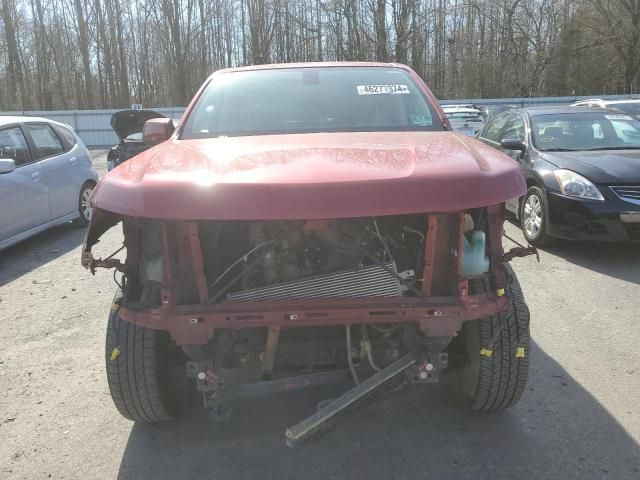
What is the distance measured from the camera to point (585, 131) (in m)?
7.11

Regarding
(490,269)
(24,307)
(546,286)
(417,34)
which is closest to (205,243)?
(490,269)

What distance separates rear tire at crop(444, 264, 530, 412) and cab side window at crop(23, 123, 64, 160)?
6271 millimetres

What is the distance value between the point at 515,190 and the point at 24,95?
3850 centimetres

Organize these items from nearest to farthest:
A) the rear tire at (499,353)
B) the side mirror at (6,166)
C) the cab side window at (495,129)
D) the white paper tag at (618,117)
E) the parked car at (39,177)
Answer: the rear tire at (499,353) < the side mirror at (6,166) < the parked car at (39,177) < the white paper tag at (618,117) < the cab side window at (495,129)

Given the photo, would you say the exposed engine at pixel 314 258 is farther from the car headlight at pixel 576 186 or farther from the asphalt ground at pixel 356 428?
the car headlight at pixel 576 186

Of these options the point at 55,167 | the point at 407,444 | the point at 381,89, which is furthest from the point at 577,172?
the point at 55,167

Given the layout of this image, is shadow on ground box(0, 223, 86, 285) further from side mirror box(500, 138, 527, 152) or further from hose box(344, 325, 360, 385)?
side mirror box(500, 138, 527, 152)

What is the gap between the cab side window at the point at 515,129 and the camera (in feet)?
24.4

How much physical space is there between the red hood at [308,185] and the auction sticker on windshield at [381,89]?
131cm

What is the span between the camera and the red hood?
2.01 meters

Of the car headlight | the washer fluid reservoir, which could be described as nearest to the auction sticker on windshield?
the washer fluid reservoir

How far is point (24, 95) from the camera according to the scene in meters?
34.6

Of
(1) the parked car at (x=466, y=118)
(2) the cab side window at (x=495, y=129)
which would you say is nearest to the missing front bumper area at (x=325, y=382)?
(2) the cab side window at (x=495, y=129)

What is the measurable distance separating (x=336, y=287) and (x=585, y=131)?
19.5 ft
